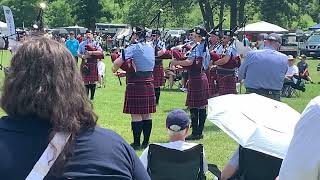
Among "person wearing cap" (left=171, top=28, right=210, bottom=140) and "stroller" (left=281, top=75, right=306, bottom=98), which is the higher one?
"person wearing cap" (left=171, top=28, right=210, bottom=140)

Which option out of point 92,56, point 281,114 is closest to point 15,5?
point 92,56

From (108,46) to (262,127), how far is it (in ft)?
124

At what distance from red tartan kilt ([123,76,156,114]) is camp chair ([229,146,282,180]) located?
3572mm

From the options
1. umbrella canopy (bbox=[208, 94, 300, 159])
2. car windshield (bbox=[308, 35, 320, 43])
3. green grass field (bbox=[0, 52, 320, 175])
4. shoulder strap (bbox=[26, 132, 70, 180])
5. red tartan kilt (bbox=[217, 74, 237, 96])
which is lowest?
green grass field (bbox=[0, 52, 320, 175])

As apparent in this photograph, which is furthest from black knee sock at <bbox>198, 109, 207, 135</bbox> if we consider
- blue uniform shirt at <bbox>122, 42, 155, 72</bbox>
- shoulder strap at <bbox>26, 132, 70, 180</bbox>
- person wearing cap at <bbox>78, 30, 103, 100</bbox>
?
shoulder strap at <bbox>26, 132, 70, 180</bbox>

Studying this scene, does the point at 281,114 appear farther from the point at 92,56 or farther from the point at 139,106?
the point at 92,56

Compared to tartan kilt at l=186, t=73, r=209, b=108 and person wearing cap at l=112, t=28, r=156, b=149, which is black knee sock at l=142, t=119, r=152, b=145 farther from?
tartan kilt at l=186, t=73, r=209, b=108

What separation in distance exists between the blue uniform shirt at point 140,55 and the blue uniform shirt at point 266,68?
4.07 feet

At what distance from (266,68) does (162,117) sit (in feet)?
13.0

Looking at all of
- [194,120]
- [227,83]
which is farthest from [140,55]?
[227,83]

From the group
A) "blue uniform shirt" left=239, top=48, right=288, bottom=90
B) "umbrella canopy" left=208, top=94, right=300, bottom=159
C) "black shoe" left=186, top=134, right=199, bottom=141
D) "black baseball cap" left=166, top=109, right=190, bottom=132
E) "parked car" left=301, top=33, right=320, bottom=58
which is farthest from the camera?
"parked car" left=301, top=33, right=320, bottom=58

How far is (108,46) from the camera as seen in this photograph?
137ft

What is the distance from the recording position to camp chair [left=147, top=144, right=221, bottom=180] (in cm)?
464

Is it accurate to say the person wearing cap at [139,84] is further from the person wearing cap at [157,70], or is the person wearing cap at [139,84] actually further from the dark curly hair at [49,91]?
the dark curly hair at [49,91]
